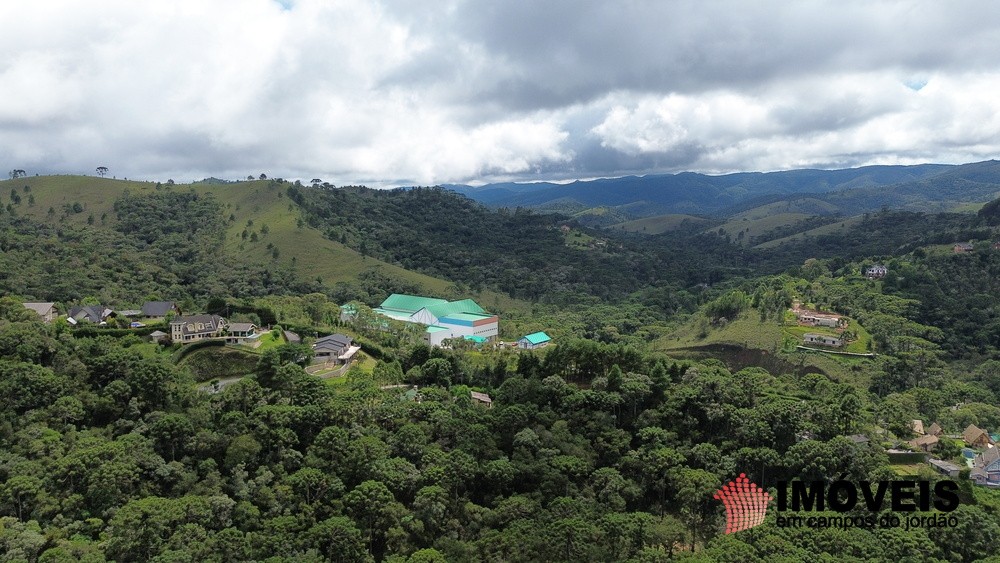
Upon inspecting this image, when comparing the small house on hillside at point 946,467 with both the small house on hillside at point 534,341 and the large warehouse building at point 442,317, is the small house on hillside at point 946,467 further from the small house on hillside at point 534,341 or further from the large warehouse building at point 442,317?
the large warehouse building at point 442,317

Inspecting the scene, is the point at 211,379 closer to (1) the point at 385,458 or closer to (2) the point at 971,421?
(1) the point at 385,458

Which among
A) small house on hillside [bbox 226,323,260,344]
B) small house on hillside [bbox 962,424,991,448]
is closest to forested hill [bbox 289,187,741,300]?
small house on hillside [bbox 226,323,260,344]

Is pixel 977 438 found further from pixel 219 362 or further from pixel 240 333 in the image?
pixel 240 333

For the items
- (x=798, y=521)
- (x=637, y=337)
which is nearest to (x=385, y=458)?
(x=798, y=521)

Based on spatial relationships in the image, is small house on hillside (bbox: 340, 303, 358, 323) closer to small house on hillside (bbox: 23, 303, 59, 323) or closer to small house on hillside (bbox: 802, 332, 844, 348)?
small house on hillside (bbox: 23, 303, 59, 323)

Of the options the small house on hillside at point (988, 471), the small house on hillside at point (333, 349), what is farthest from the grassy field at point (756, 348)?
the small house on hillside at point (333, 349)

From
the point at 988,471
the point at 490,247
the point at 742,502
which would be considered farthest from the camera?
the point at 490,247

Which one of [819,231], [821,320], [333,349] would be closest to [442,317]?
[333,349]
